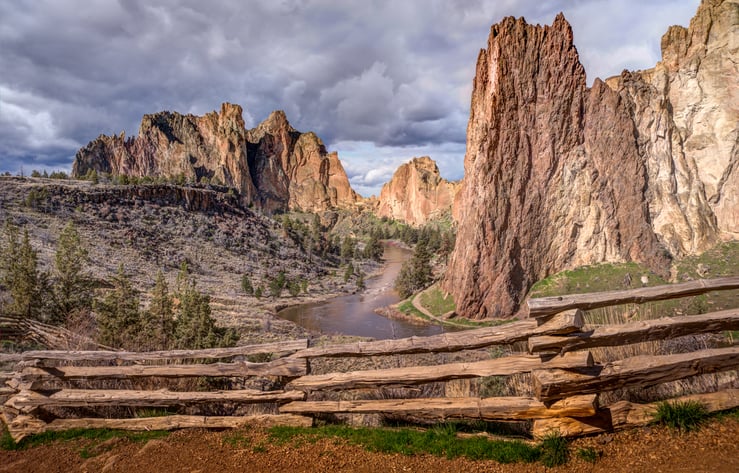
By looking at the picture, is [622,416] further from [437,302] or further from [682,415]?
[437,302]

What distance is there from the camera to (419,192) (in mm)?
175125

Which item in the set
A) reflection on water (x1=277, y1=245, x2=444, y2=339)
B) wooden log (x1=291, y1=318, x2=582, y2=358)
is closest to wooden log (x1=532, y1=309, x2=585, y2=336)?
wooden log (x1=291, y1=318, x2=582, y2=358)

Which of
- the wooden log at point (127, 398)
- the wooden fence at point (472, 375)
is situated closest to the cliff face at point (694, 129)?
the wooden fence at point (472, 375)

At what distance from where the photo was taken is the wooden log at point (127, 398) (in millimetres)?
7215

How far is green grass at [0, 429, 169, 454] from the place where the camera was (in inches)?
270

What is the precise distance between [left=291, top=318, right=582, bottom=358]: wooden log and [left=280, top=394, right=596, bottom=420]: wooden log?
779 mm

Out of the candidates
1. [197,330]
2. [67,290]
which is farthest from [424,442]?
[67,290]

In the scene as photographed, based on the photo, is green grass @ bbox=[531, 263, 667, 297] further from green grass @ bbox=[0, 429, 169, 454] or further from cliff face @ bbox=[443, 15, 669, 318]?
green grass @ bbox=[0, 429, 169, 454]

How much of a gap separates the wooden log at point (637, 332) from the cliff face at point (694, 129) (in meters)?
50.4

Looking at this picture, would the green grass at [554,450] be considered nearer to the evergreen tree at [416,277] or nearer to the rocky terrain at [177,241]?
the rocky terrain at [177,241]

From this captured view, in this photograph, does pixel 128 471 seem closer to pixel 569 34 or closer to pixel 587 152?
pixel 587 152

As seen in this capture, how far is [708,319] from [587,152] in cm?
4947

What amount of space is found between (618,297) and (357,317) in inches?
1800

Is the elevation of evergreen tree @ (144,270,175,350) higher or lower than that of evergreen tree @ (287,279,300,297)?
higher
